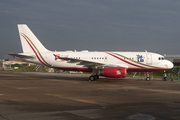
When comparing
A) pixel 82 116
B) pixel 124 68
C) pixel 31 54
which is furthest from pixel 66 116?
pixel 31 54

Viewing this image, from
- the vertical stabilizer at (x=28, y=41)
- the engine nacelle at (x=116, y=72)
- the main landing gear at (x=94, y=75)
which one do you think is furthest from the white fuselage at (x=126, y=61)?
the vertical stabilizer at (x=28, y=41)

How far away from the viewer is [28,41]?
1266 inches

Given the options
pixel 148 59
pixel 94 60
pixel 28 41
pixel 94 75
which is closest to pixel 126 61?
pixel 148 59

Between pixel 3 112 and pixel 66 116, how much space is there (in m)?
2.80

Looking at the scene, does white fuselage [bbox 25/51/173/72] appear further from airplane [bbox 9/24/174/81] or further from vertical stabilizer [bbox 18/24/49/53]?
vertical stabilizer [bbox 18/24/49/53]

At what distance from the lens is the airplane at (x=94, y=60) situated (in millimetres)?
28547

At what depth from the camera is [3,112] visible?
30.7 ft

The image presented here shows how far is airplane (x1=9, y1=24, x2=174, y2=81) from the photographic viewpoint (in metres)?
28.5

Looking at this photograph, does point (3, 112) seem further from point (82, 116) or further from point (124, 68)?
point (124, 68)

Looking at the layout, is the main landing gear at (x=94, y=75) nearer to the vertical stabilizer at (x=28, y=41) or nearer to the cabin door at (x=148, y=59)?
the cabin door at (x=148, y=59)

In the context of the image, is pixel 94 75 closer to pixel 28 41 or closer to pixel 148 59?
pixel 148 59

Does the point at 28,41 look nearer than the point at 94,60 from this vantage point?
No

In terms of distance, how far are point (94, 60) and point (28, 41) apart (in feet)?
32.9

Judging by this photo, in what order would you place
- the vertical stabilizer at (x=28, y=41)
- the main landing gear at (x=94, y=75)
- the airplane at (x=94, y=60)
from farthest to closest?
the vertical stabilizer at (x=28, y=41) < the main landing gear at (x=94, y=75) < the airplane at (x=94, y=60)
